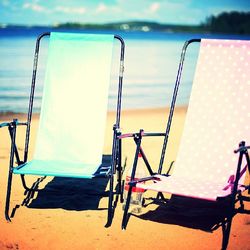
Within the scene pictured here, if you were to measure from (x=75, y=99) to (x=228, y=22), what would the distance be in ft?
299

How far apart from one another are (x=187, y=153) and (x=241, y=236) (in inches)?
35.0

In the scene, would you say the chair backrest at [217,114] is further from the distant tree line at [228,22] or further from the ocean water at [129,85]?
the distant tree line at [228,22]

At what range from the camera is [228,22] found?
89438 mm

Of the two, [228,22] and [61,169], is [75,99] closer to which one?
[61,169]

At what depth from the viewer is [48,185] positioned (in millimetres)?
4320

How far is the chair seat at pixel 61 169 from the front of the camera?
3215 mm

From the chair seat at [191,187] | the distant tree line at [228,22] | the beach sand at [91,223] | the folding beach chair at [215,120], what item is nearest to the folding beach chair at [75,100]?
the beach sand at [91,223]

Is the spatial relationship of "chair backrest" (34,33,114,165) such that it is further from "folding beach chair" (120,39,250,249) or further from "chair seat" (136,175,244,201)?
"chair seat" (136,175,244,201)

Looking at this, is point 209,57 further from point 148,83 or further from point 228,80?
point 148,83

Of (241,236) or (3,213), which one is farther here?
(3,213)

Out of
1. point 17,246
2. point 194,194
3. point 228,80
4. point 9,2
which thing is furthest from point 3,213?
point 9,2

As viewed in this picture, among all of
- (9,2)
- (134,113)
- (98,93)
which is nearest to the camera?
(98,93)

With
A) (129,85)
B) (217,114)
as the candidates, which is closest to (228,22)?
(129,85)

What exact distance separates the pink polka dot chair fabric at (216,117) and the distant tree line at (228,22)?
3382 inches
